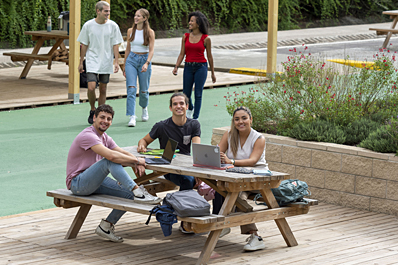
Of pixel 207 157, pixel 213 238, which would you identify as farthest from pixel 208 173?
pixel 213 238

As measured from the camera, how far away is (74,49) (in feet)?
40.3

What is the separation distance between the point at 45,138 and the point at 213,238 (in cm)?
510

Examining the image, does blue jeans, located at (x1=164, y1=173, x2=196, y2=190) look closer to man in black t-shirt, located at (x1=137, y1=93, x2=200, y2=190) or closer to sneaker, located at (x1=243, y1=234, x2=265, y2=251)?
man in black t-shirt, located at (x1=137, y1=93, x2=200, y2=190)

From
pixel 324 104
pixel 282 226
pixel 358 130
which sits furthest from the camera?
pixel 324 104

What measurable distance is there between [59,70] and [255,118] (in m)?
9.67

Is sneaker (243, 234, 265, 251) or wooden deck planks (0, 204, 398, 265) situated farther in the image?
sneaker (243, 234, 265, 251)

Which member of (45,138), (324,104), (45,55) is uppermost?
(45,55)

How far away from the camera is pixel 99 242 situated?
5.55m

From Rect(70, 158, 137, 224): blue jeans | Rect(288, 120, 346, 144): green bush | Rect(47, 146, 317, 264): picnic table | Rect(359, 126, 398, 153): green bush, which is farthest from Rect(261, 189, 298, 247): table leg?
Rect(288, 120, 346, 144): green bush

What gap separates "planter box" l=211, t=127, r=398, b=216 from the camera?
647 centimetres

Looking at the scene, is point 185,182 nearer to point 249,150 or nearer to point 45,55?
point 249,150

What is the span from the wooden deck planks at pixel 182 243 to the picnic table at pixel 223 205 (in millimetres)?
176

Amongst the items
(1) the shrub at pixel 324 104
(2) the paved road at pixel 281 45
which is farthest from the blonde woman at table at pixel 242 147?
(2) the paved road at pixel 281 45

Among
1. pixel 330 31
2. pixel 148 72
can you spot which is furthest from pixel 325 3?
pixel 148 72
